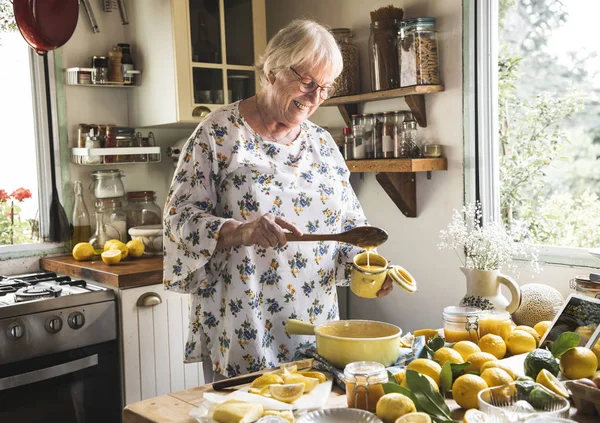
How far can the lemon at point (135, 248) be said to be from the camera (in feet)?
9.23

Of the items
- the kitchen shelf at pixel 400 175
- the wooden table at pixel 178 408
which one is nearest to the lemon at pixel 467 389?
the wooden table at pixel 178 408

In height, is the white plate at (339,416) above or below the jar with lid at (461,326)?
below

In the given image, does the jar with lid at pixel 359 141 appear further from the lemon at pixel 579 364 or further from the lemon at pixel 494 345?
the lemon at pixel 579 364

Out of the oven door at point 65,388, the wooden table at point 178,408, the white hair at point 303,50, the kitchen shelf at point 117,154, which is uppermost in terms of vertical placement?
the white hair at point 303,50

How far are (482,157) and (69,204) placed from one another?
1843 mm

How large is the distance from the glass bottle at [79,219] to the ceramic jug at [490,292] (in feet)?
6.22

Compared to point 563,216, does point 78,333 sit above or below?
below

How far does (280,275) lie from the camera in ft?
5.67

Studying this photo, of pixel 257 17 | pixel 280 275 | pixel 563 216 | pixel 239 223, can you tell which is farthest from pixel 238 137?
pixel 257 17

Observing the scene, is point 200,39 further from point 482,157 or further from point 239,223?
point 239,223

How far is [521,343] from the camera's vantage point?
1.50 metres

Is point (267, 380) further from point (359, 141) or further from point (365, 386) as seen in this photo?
point (359, 141)

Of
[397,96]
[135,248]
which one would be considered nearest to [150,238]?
[135,248]

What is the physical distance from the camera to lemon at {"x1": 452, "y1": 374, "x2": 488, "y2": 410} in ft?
3.84
